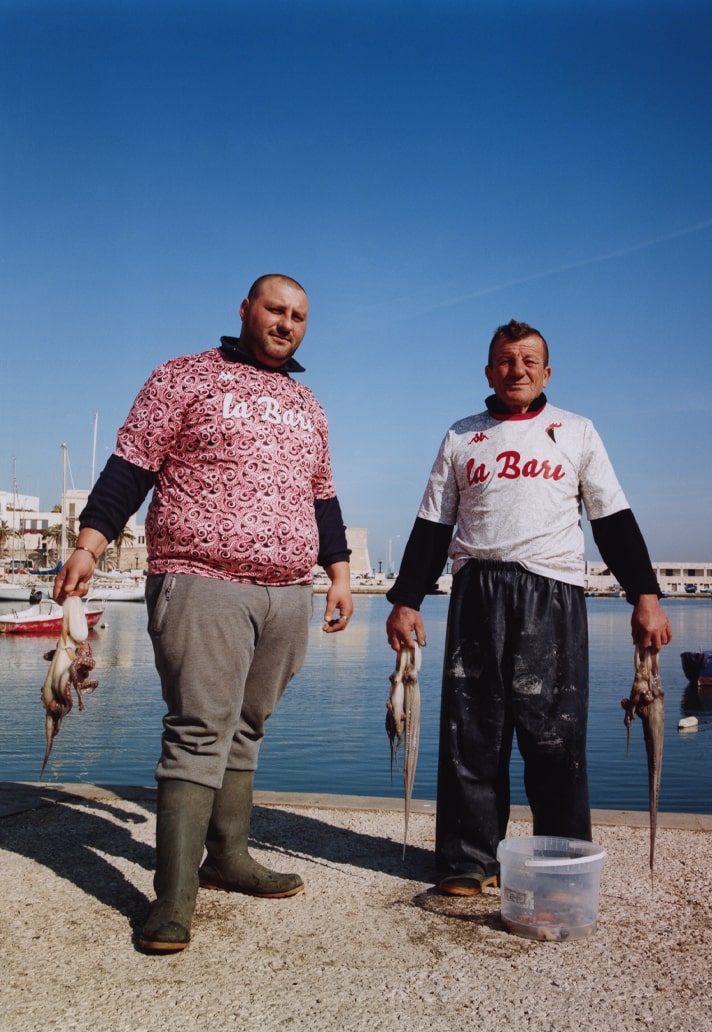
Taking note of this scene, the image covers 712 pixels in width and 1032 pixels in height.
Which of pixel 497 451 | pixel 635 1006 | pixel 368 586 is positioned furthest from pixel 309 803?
pixel 368 586

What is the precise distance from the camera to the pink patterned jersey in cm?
374

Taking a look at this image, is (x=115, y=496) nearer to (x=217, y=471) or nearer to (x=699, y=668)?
(x=217, y=471)

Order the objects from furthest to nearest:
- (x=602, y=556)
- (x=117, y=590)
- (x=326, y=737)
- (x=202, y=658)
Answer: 1. (x=117, y=590)
2. (x=326, y=737)
3. (x=602, y=556)
4. (x=202, y=658)

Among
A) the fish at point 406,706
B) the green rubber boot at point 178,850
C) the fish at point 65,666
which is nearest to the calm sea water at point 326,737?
the fish at point 406,706

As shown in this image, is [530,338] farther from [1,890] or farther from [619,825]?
[1,890]

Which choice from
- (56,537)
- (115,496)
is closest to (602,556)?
(115,496)

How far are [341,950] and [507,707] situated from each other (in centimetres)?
134

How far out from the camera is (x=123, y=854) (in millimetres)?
4719

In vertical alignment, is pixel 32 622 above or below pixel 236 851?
below

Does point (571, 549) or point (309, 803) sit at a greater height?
point (571, 549)

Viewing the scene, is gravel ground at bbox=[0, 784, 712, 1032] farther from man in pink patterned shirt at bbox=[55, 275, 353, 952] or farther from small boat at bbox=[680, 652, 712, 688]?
small boat at bbox=[680, 652, 712, 688]

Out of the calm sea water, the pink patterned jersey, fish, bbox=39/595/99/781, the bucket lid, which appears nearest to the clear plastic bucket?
the bucket lid

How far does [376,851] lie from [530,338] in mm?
2669

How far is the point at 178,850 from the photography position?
354 cm
